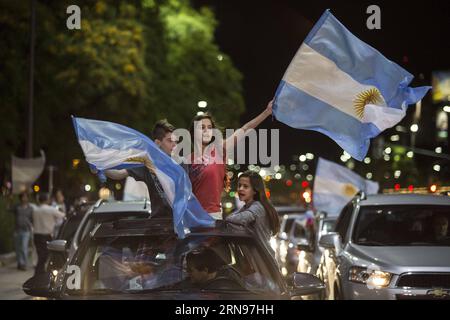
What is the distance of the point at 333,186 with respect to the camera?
68.9 ft

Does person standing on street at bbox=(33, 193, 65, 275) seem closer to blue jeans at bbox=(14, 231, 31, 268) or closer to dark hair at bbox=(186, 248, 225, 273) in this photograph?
blue jeans at bbox=(14, 231, 31, 268)

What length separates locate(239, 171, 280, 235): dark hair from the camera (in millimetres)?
8977

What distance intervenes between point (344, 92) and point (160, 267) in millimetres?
2225

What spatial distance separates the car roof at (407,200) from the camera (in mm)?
11289

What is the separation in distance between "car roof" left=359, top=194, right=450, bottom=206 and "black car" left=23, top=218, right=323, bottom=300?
4.69 metres

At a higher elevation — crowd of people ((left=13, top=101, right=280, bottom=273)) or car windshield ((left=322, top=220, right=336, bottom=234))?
crowd of people ((left=13, top=101, right=280, bottom=273))

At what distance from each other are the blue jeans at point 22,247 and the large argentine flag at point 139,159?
50.3 feet

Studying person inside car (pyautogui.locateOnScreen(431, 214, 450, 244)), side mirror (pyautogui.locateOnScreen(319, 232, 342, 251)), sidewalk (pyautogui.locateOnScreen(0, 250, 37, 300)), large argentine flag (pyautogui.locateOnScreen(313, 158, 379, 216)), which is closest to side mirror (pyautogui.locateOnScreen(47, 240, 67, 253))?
side mirror (pyautogui.locateOnScreen(319, 232, 342, 251))

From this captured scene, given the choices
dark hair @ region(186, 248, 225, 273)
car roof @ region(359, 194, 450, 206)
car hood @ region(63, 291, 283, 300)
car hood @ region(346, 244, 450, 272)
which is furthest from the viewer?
car roof @ region(359, 194, 450, 206)

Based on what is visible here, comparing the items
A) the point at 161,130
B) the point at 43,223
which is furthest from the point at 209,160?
the point at 43,223

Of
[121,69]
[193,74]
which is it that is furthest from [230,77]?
[121,69]

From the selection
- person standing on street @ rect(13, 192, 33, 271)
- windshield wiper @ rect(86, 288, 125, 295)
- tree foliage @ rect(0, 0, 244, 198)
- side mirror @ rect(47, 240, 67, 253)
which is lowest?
person standing on street @ rect(13, 192, 33, 271)

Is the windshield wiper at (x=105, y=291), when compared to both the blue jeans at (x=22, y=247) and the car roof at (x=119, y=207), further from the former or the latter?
the blue jeans at (x=22, y=247)

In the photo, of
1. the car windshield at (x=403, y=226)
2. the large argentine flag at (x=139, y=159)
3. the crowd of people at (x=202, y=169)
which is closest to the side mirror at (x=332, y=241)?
the car windshield at (x=403, y=226)
